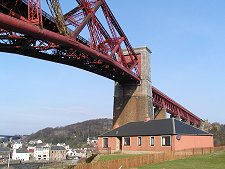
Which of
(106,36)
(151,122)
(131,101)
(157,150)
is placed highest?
(106,36)

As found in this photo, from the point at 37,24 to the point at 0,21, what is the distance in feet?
16.4

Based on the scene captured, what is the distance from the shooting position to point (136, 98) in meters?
69.9

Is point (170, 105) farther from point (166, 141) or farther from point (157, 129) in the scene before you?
point (166, 141)

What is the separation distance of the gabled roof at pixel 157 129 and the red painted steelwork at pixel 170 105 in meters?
26.1

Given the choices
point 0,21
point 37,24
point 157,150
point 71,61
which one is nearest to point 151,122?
point 157,150

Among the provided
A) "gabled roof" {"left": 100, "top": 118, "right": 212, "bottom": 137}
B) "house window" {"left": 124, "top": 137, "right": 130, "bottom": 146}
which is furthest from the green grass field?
"house window" {"left": 124, "top": 137, "right": 130, "bottom": 146}

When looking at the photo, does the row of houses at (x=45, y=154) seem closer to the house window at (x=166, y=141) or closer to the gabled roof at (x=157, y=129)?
the gabled roof at (x=157, y=129)

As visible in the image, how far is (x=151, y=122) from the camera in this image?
51.8 m

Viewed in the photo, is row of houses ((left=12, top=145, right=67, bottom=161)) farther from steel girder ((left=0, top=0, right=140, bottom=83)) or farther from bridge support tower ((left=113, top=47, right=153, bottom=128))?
steel girder ((left=0, top=0, right=140, bottom=83))

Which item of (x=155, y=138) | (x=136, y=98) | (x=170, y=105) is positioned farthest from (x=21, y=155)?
(x=155, y=138)

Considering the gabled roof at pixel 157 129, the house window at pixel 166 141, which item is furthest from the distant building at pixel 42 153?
the house window at pixel 166 141

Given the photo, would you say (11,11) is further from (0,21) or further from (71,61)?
(71,61)

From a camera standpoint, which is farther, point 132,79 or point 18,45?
point 132,79

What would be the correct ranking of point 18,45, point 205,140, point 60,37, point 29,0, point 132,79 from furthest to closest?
point 132,79, point 205,140, point 18,45, point 60,37, point 29,0
